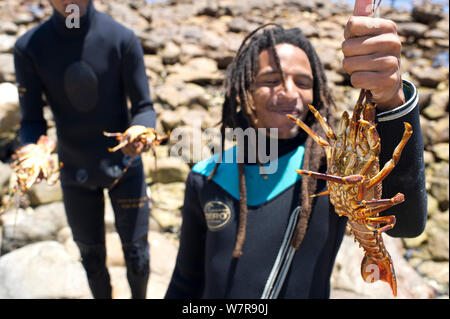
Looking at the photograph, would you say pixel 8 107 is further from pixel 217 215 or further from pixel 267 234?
pixel 267 234

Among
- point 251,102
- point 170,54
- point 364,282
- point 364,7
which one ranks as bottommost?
point 364,282

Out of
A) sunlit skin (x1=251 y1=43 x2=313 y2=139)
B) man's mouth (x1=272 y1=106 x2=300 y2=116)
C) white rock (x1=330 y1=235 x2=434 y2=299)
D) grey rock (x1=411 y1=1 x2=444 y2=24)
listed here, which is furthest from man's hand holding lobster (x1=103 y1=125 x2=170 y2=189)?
grey rock (x1=411 y1=1 x2=444 y2=24)

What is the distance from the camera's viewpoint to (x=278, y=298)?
5.91 ft

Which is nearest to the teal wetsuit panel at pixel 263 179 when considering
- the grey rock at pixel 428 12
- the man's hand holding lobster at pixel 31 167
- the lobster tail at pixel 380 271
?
the lobster tail at pixel 380 271

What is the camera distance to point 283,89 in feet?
5.70

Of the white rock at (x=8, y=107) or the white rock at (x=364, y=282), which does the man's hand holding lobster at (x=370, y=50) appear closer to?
the white rock at (x=364, y=282)

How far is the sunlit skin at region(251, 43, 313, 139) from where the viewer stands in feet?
5.76

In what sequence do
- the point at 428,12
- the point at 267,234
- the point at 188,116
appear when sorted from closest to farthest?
the point at 267,234
the point at 188,116
the point at 428,12

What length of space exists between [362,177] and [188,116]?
765 centimetres

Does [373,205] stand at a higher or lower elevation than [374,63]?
lower

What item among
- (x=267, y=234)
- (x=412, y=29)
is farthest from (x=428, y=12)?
(x=267, y=234)
